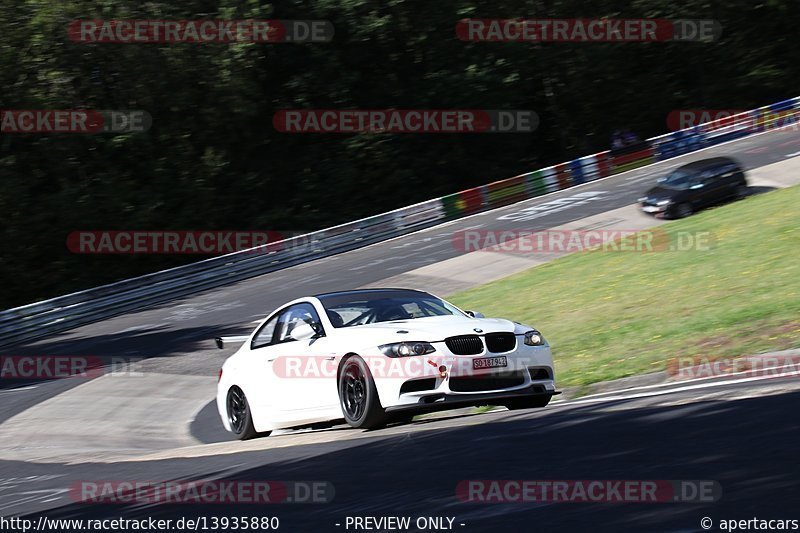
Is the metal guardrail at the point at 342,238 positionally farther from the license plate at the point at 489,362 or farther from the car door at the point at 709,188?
the license plate at the point at 489,362

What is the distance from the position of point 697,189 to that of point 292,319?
2072 cm

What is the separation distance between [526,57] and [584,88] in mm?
5372

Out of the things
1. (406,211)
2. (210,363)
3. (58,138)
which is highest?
(58,138)

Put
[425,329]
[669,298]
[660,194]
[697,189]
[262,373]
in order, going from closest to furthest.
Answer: [425,329]
[262,373]
[669,298]
[697,189]
[660,194]

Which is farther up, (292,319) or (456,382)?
(292,319)

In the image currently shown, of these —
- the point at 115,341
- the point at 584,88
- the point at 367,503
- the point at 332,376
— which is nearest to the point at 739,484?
the point at 367,503

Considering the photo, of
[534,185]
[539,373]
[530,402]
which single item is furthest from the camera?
[534,185]

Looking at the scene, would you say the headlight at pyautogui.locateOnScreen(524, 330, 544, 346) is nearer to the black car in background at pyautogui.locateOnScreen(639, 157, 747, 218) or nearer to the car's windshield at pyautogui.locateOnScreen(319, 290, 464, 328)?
the car's windshield at pyautogui.locateOnScreen(319, 290, 464, 328)

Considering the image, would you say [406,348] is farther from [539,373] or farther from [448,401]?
[539,373]

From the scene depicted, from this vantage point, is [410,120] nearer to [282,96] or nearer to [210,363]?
[282,96]

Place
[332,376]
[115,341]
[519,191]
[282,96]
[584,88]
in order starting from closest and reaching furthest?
[332,376]
[115,341]
[519,191]
[282,96]
[584,88]

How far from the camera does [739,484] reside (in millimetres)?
5738

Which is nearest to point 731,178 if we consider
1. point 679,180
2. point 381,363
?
point 679,180

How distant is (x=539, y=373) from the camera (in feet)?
34.3
